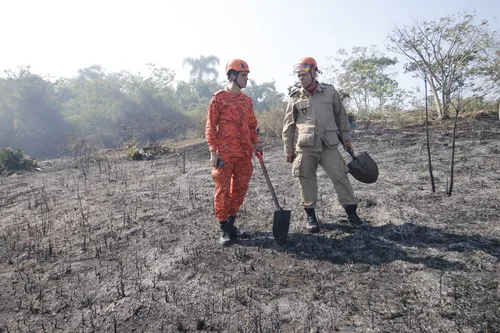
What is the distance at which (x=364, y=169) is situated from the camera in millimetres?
3520

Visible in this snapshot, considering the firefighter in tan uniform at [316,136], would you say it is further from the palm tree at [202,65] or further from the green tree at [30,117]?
the palm tree at [202,65]

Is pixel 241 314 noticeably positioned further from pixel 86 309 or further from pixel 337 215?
pixel 337 215

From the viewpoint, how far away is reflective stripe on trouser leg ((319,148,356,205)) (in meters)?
3.36

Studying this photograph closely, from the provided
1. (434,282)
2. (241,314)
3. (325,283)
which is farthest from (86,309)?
(434,282)

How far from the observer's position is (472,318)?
1.96 metres

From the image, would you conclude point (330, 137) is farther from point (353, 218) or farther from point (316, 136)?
point (353, 218)

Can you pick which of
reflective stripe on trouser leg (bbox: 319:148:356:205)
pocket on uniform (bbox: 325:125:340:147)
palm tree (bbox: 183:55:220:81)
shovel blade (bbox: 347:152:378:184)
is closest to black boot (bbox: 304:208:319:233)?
reflective stripe on trouser leg (bbox: 319:148:356:205)

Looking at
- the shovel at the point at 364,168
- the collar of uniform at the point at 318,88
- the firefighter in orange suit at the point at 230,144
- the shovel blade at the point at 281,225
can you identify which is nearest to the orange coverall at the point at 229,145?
the firefighter in orange suit at the point at 230,144

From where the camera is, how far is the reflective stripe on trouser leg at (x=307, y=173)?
135 inches

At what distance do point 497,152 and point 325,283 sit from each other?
585 centimetres

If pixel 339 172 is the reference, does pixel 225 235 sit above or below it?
below

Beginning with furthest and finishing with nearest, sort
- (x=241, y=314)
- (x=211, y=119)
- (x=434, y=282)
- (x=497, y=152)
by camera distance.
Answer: (x=497, y=152)
(x=211, y=119)
(x=434, y=282)
(x=241, y=314)

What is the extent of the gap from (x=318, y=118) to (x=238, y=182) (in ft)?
3.46

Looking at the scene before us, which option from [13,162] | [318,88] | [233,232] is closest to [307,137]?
[318,88]
